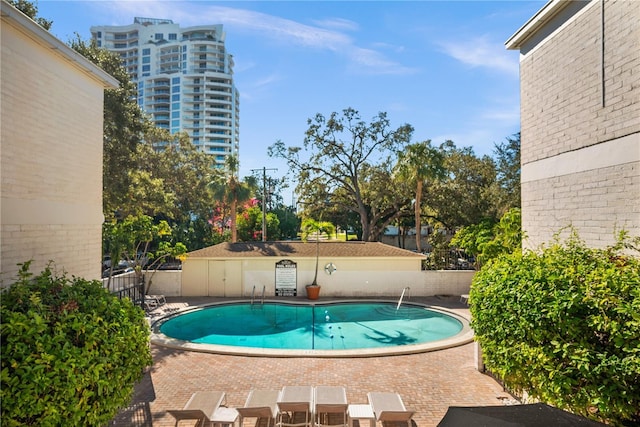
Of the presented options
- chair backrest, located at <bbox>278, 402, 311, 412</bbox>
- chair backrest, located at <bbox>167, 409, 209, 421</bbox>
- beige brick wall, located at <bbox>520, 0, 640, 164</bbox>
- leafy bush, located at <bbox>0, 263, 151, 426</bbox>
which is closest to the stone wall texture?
leafy bush, located at <bbox>0, 263, 151, 426</bbox>

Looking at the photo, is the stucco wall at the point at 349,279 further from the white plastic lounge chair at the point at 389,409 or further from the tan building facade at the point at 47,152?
the white plastic lounge chair at the point at 389,409

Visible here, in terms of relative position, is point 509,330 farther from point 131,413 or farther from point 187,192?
point 187,192

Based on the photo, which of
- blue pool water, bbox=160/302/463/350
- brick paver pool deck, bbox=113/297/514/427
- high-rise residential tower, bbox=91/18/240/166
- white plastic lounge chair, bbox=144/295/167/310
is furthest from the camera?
high-rise residential tower, bbox=91/18/240/166

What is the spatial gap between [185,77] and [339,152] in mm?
100447

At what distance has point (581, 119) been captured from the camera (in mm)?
7289

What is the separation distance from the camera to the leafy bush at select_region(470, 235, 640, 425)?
173 inches

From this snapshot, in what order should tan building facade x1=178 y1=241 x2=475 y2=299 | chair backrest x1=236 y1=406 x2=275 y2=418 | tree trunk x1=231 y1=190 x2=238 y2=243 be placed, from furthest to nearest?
tree trunk x1=231 y1=190 x2=238 y2=243 < tan building facade x1=178 y1=241 x2=475 y2=299 < chair backrest x1=236 y1=406 x2=275 y2=418

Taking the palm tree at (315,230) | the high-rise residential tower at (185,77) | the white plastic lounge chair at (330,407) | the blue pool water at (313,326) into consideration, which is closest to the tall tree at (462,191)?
the palm tree at (315,230)

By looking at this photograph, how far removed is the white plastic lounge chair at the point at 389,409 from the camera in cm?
675

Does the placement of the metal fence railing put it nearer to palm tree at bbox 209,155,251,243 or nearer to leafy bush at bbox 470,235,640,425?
palm tree at bbox 209,155,251,243

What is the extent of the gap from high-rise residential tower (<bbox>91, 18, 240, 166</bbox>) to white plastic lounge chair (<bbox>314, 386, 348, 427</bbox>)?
11193 centimetres

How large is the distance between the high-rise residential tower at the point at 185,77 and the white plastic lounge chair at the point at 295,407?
111651mm

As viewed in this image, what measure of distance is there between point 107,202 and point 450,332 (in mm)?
19415

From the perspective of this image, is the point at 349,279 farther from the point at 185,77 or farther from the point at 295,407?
the point at 185,77
